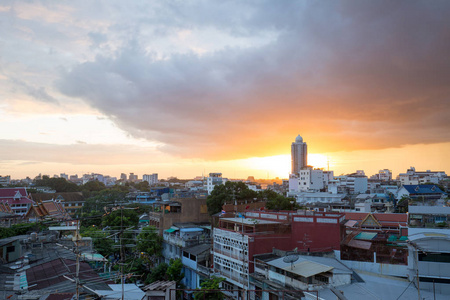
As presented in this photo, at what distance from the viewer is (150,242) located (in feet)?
111

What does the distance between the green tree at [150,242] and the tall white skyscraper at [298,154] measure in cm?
12929

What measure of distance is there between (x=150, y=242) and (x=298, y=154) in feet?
434

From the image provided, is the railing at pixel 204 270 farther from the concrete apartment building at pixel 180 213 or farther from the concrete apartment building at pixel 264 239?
the concrete apartment building at pixel 180 213

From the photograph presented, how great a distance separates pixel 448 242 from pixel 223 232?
14832 millimetres

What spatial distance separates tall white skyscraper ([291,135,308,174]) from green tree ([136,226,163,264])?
129287 millimetres

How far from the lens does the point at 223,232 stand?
25859mm

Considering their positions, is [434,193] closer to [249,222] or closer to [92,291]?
[249,222]

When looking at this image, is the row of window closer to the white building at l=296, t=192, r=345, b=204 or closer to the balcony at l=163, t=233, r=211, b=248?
the balcony at l=163, t=233, r=211, b=248

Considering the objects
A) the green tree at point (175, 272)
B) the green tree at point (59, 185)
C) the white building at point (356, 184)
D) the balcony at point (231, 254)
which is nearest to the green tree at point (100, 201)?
the green tree at point (175, 272)

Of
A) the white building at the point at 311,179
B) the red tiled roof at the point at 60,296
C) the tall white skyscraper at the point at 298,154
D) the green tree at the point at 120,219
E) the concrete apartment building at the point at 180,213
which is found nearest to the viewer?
the red tiled roof at the point at 60,296

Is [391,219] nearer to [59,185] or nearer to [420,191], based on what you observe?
[420,191]

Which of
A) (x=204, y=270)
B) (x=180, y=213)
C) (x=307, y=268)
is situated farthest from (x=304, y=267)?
(x=180, y=213)

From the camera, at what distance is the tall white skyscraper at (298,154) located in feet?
517

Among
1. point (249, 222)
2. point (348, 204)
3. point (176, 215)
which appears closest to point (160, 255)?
point (176, 215)
